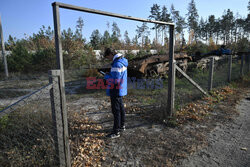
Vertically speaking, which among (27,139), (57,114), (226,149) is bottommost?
(226,149)

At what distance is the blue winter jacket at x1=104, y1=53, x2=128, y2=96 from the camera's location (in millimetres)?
3047

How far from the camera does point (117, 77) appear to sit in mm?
3045

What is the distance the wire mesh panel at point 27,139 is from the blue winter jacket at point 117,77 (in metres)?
1.12

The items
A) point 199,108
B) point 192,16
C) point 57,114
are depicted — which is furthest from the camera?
point 192,16

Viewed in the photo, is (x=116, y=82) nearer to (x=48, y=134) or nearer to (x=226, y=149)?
(x=48, y=134)

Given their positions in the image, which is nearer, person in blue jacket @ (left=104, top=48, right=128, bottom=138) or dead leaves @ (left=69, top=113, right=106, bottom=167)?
dead leaves @ (left=69, top=113, right=106, bottom=167)

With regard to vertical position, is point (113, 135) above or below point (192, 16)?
below

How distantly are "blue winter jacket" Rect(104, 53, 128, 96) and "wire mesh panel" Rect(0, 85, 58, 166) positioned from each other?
112cm

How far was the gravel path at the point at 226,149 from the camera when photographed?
2.45 meters

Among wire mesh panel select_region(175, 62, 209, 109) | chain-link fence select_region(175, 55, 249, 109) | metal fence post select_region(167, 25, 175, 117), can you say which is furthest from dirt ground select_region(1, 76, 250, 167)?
chain-link fence select_region(175, 55, 249, 109)

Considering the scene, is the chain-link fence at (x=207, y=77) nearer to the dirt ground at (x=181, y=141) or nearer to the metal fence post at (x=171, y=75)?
the metal fence post at (x=171, y=75)

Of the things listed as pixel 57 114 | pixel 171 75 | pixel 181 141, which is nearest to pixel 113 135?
pixel 181 141

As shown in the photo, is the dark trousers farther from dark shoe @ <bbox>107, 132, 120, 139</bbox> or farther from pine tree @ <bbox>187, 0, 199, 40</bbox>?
pine tree @ <bbox>187, 0, 199, 40</bbox>

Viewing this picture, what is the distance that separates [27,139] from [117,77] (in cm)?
197
